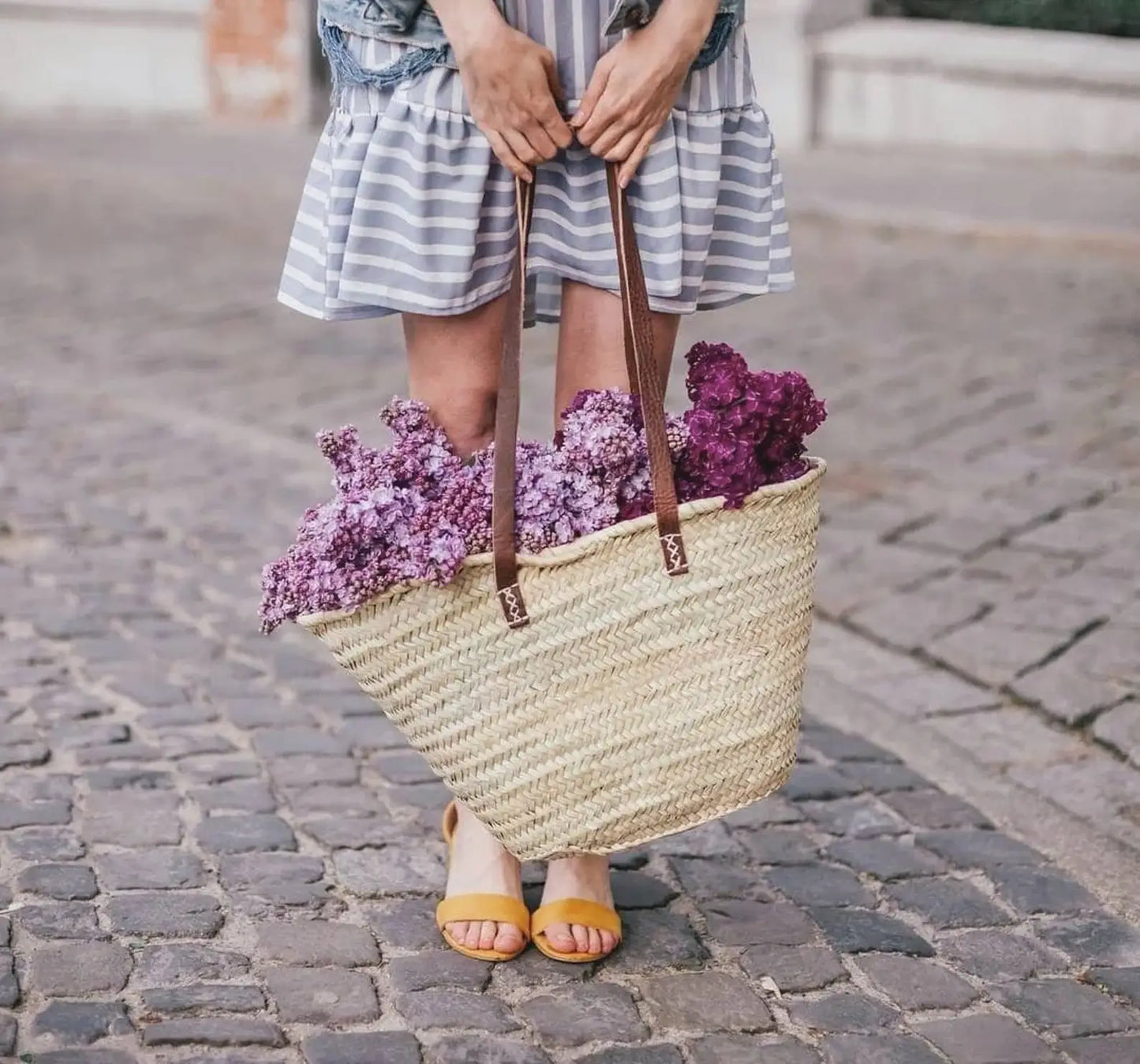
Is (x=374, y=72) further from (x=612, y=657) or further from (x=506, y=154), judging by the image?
(x=612, y=657)

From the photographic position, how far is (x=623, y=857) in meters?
2.56

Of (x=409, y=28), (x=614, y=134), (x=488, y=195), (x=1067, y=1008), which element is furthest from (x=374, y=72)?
(x=1067, y=1008)

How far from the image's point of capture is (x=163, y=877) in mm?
2402

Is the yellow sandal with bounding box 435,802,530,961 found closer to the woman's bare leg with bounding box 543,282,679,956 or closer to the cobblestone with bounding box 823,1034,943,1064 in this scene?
the woman's bare leg with bounding box 543,282,679,956

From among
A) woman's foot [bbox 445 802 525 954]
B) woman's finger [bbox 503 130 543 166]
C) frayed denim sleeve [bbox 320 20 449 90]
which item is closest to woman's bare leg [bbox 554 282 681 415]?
woman's finger [bbox 503 130 543 166]

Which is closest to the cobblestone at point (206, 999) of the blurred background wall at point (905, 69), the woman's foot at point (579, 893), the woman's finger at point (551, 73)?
the woman's foot at point (579, 893)

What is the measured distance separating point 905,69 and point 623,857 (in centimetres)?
788

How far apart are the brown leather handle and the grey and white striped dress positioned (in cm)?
5

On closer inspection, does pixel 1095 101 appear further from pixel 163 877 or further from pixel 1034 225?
pixel 163 877

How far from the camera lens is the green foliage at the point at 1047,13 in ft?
29.1

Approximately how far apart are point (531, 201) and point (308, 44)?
33.9ft

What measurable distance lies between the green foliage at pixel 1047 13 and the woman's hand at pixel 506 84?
25.2 ft

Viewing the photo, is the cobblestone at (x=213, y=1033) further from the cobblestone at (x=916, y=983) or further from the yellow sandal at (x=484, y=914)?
the cobblestone at (x=916, y=983)

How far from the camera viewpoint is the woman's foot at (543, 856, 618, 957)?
2211 mm
